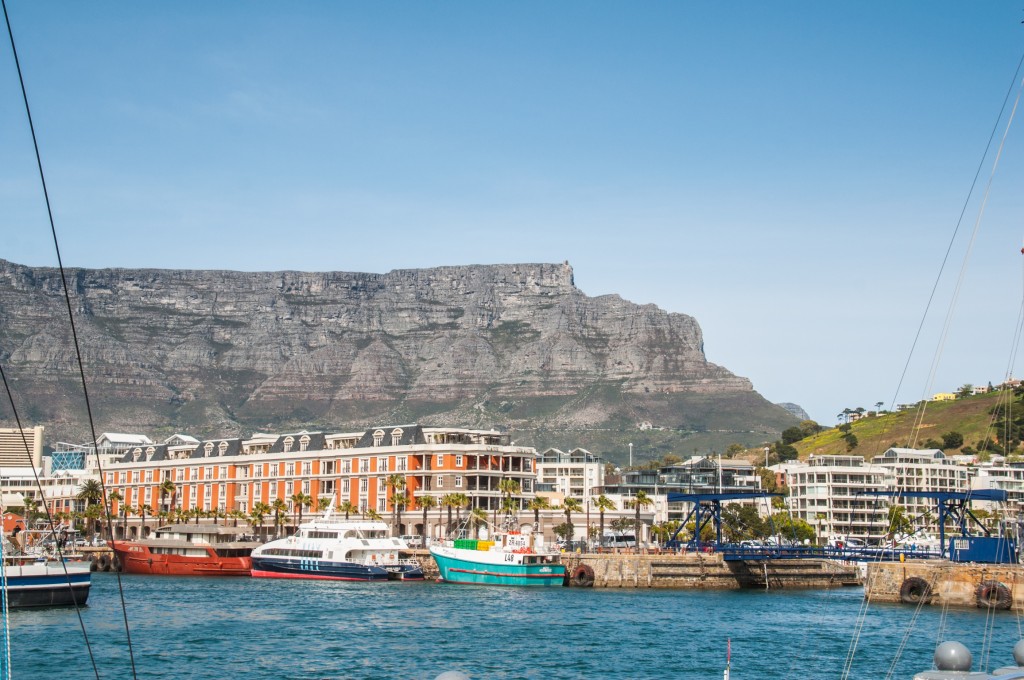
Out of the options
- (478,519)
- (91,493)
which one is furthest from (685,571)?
(91,493)

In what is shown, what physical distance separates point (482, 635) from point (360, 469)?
326 feet

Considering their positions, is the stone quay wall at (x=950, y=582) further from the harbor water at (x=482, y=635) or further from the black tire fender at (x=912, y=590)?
the harbor water at (x=482, y=635)

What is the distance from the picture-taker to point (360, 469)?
172 meters

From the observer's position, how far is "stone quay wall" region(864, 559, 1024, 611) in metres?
92.3

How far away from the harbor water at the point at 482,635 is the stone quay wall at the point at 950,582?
6.53ft

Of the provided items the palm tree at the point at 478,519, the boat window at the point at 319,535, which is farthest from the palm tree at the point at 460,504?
the boat window at the point at 319,535

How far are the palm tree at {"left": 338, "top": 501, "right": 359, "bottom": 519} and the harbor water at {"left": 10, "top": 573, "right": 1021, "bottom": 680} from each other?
49120mm

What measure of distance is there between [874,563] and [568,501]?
63836 mm

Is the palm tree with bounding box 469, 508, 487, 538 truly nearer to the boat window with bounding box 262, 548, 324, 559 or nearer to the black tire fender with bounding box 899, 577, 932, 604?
the boat window with bounding box 262, 548, 324, 559

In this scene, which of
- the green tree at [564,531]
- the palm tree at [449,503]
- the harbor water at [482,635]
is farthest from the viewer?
the green tree at [564,531]

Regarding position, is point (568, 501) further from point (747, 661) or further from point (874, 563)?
point (747, 661)

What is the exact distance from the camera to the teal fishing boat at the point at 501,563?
117938 millimetres

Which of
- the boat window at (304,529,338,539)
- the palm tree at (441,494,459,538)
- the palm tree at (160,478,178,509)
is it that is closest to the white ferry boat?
the boat window at (304,529,338,539)

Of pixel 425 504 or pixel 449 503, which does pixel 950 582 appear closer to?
pixel 449 503
